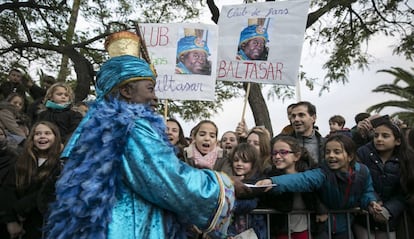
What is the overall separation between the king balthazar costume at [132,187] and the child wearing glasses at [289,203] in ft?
4.38

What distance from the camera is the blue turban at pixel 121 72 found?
7.16 feet

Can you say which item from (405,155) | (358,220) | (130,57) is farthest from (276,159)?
(130,57)

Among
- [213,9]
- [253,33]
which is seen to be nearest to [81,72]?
[213,9]

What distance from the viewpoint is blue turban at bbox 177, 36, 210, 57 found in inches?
225

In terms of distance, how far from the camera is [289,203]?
3.38 metres

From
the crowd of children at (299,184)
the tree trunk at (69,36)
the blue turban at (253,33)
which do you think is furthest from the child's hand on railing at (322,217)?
the tree trunk at (69,36)

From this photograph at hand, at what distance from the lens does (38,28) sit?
12.4 meters

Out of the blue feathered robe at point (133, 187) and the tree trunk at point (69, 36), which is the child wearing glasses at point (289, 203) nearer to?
the blue feathered robe at point (133, 187)

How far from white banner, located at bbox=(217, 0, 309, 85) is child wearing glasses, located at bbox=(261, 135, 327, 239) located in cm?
222

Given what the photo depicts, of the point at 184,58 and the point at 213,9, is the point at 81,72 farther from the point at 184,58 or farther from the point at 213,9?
the point at 184,58

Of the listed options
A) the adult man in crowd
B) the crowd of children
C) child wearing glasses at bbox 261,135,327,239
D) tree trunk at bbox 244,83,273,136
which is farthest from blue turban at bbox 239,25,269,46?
tree trunk at bbox 244,83,273,136

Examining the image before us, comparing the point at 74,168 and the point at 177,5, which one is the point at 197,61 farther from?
the point at 177,5

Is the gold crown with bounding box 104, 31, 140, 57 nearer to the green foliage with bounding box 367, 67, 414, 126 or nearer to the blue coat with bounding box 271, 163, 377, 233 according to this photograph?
the blue coat with bounding box 271, 163, 377, 233

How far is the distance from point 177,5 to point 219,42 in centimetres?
771
